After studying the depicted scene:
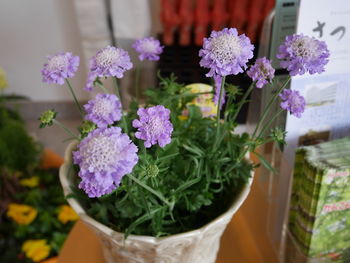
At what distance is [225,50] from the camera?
0.31m

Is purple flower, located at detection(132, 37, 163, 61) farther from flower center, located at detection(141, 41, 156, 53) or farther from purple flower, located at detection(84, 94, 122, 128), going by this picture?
purple flower, located at detection(84, 94, 122, 128)

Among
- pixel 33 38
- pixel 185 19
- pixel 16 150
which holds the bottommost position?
pixel 16 150

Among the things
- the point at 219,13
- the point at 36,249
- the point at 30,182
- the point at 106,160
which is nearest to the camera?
the point at 106,160

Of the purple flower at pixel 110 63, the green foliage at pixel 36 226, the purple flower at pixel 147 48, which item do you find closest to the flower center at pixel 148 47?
the purple flower at pixel 147 48

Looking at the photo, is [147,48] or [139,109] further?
[147,48]

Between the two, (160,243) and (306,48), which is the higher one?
(306,48)

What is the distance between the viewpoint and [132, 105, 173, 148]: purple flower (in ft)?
1.03

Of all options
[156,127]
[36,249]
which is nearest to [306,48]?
[156,127]

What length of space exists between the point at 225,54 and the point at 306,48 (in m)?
0.08

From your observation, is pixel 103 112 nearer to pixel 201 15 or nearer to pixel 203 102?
pixel 203 102

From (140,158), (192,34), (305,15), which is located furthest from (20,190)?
(305,15)

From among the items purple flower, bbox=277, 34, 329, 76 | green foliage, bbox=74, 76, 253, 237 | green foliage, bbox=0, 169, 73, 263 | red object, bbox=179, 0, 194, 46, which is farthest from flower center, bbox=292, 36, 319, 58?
red object, bbox=179, 0, 194, 46

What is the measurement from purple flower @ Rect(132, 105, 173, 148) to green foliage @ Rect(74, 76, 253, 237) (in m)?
0.05

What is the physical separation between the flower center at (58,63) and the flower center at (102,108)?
0.06 m
